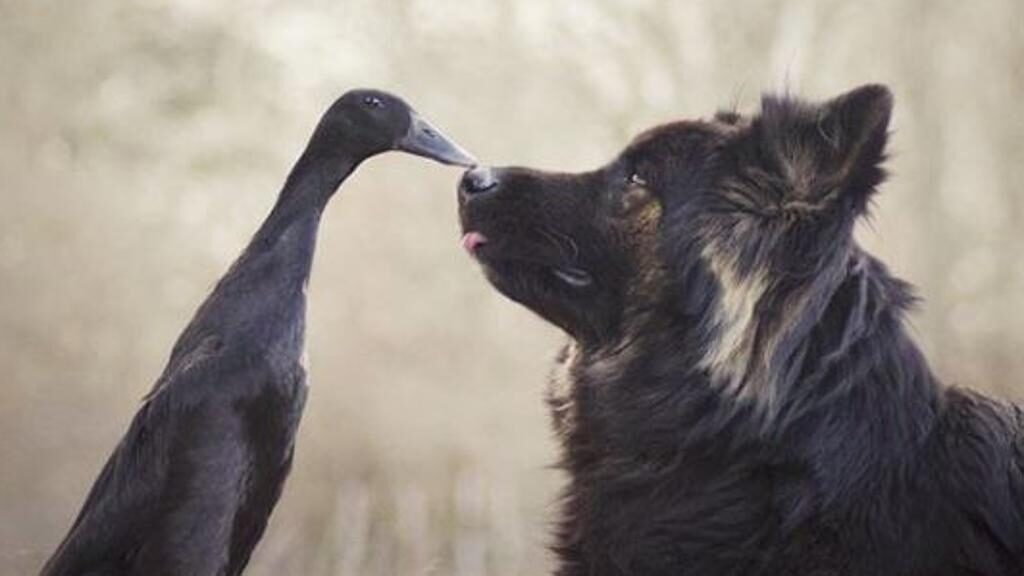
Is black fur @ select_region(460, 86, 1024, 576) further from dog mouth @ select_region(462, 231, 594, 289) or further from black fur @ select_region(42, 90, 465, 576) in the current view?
black fur @ select_region(42, 90, 465, 576)

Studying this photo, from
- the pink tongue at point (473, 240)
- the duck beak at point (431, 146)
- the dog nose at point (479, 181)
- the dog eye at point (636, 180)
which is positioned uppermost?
the duck beak at point (431, 146)

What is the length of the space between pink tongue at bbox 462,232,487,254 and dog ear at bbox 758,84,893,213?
0.36 m

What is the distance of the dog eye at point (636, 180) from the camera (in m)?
1.68

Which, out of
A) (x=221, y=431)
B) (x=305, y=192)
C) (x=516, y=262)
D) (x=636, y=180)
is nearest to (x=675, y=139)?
(x=636, y=180)

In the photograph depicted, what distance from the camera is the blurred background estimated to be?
73.2 inches

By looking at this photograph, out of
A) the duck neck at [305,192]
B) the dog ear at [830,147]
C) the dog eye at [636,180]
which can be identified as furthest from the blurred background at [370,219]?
the dog ear at [830,147]

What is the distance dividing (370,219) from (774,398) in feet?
2.00

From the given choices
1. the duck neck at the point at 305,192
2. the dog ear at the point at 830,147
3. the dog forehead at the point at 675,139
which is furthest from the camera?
the duck neck at the point at 305,192

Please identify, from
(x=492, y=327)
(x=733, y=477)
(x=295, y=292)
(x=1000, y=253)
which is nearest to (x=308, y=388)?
(x=295, y=292)

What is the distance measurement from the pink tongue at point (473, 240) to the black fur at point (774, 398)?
0.46 ft

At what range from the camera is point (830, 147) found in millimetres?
1505

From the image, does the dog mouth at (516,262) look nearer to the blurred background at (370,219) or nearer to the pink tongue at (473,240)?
the pink tongue at (473,240)

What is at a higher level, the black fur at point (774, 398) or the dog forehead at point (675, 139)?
the dog forehead at point (675, 139)

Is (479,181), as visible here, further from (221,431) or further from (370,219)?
(221,431)
